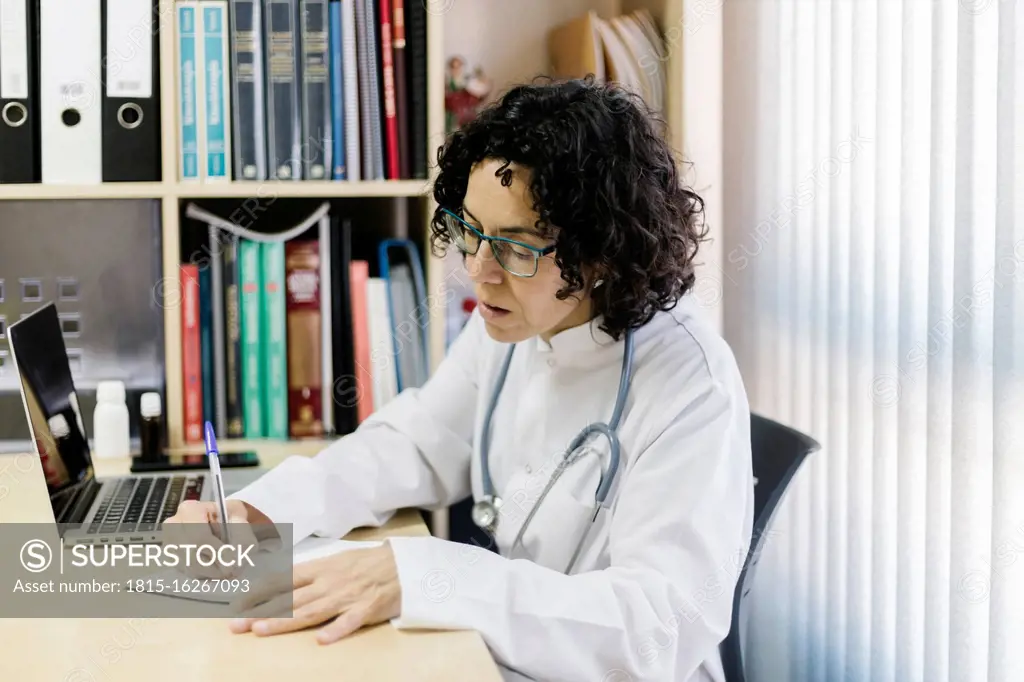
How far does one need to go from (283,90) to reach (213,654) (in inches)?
40.6

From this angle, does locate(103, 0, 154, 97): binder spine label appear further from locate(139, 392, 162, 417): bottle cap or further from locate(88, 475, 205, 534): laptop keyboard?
locate(88, 475, 205, 534): laptop keyboard

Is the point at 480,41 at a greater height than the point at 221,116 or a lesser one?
greater

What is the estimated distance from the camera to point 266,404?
176 centimetres

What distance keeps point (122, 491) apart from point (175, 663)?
57 cm

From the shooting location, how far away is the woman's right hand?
1111mm

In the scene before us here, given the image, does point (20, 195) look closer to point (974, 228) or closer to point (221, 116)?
point (221, 116)

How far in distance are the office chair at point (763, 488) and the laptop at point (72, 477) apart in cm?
70

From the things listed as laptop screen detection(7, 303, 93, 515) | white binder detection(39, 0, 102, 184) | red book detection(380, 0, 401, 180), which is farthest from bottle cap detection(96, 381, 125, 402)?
red book detection(380, 0, 401, 180)

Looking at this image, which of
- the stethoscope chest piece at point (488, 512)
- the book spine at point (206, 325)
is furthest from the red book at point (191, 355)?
the stethoscope chest piece at point (488, 512)

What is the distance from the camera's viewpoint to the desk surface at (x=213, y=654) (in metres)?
0.90

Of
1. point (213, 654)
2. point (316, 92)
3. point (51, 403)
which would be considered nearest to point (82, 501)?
point (51, 403)

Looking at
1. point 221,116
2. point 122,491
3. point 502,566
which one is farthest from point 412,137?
point 502,566

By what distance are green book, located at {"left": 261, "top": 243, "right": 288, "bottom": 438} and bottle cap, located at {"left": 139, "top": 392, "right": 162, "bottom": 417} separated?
0.19 metres

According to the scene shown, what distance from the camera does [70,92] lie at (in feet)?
5.39
